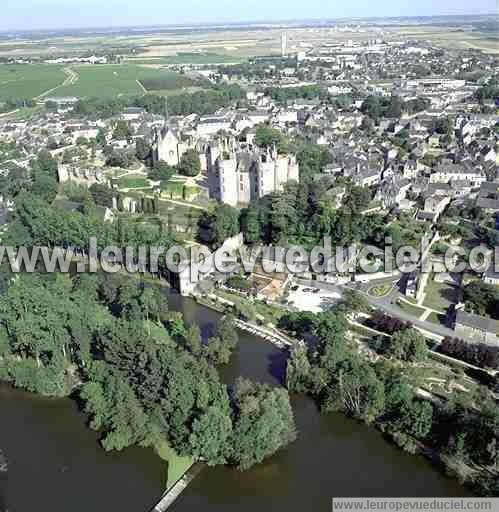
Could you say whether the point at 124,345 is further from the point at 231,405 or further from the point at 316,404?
the point at 316,404

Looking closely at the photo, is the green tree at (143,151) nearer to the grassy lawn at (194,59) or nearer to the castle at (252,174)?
the castle at (252,174)

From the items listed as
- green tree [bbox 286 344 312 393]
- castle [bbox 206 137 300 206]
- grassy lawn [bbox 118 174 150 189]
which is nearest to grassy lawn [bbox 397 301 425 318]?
green tree [bbox 286 344 312 393]

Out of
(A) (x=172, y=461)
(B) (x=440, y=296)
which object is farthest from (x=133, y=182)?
(A) (x=172, y=461)

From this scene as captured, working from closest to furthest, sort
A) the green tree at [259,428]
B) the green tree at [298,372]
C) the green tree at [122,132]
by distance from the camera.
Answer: the green tree at [259,428] < the green tree at [298,372] < the green tree at [122,132]

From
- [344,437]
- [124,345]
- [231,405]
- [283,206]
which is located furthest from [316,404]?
[283,206]

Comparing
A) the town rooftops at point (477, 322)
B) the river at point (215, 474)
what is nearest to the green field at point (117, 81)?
the town rooftops at point (477, 322)

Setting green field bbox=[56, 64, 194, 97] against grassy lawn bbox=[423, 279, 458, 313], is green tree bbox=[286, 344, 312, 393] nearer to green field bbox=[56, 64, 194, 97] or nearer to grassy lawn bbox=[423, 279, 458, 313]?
grassy lawn bbox=[423, 279, 458, 313]
